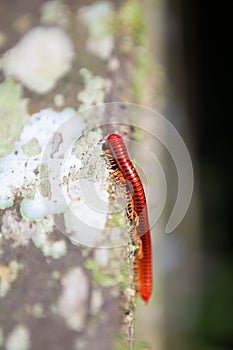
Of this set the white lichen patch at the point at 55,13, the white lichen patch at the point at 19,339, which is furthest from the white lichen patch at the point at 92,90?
the white lichen patch at the point at 19,339

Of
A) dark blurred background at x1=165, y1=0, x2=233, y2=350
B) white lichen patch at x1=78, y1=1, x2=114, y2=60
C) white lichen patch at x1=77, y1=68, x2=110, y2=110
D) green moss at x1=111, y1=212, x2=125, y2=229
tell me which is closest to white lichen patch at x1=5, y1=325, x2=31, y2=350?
green moss at x1=111, y1=212, x2=125, y2=229

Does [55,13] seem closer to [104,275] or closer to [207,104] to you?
[104,275]

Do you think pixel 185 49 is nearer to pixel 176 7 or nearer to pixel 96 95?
pixel 176 7

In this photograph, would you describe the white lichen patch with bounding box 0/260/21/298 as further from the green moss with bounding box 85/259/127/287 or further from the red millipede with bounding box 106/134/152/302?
the red millipede with bounding box 106/134/152/302

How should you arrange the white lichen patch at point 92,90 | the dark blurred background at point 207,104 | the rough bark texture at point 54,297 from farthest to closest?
the dark blurred background at point 207,104 < the white lichen patch at point 92,90 < the rough bark texture at point 54,297

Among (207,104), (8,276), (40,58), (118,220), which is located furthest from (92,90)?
(207,104)

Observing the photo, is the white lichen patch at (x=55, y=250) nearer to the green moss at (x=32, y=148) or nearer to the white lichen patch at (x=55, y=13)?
the green moss at (x=32, y=148)

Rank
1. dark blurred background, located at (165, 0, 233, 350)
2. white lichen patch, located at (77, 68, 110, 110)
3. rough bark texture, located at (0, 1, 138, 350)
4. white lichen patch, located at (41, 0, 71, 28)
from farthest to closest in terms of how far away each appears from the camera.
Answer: dark blurred background, located at (165, 0, 233, 350)
white lichen patch, located at (41, 0, 71, 28)
white lichen patch, located at (77, 68, 110, 110)
rough bark texture, located at (0, 1, 138, 350)
